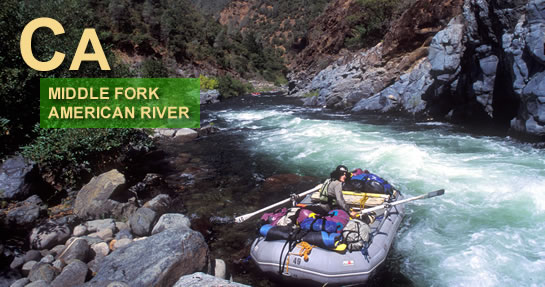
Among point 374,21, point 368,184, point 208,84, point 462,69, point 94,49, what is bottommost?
point 368,184

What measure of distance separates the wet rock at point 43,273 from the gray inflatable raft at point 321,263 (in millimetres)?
2758

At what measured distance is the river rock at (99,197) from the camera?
258 inches

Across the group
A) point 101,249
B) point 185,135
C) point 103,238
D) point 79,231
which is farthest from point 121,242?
point 185,135

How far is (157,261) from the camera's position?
4.38 metres

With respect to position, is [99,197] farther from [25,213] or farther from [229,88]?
[229,88]

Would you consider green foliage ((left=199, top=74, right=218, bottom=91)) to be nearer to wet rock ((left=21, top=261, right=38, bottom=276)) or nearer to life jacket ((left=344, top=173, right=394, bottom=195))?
life jacket ((left=344, top=173, right=394, bottom=195))

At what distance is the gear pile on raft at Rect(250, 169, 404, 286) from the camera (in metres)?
4.59

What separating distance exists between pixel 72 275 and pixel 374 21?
112 ft

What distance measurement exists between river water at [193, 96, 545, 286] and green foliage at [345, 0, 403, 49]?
18.7 meters

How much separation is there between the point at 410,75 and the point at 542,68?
31.1 feet

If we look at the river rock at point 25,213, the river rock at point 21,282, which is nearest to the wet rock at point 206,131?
the river rock at point 25,213

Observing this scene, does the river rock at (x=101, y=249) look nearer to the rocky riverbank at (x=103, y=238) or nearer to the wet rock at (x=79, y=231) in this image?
the rocky riverbank at (x=103, y=238)

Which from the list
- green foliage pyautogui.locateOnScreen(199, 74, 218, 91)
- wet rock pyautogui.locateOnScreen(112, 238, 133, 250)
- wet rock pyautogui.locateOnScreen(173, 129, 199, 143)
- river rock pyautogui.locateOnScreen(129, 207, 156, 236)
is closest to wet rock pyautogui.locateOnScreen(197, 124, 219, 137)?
wet rock pyautogui.locateOnScreen(173, 129, 199, 143)

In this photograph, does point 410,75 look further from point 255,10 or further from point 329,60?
point 255,10
